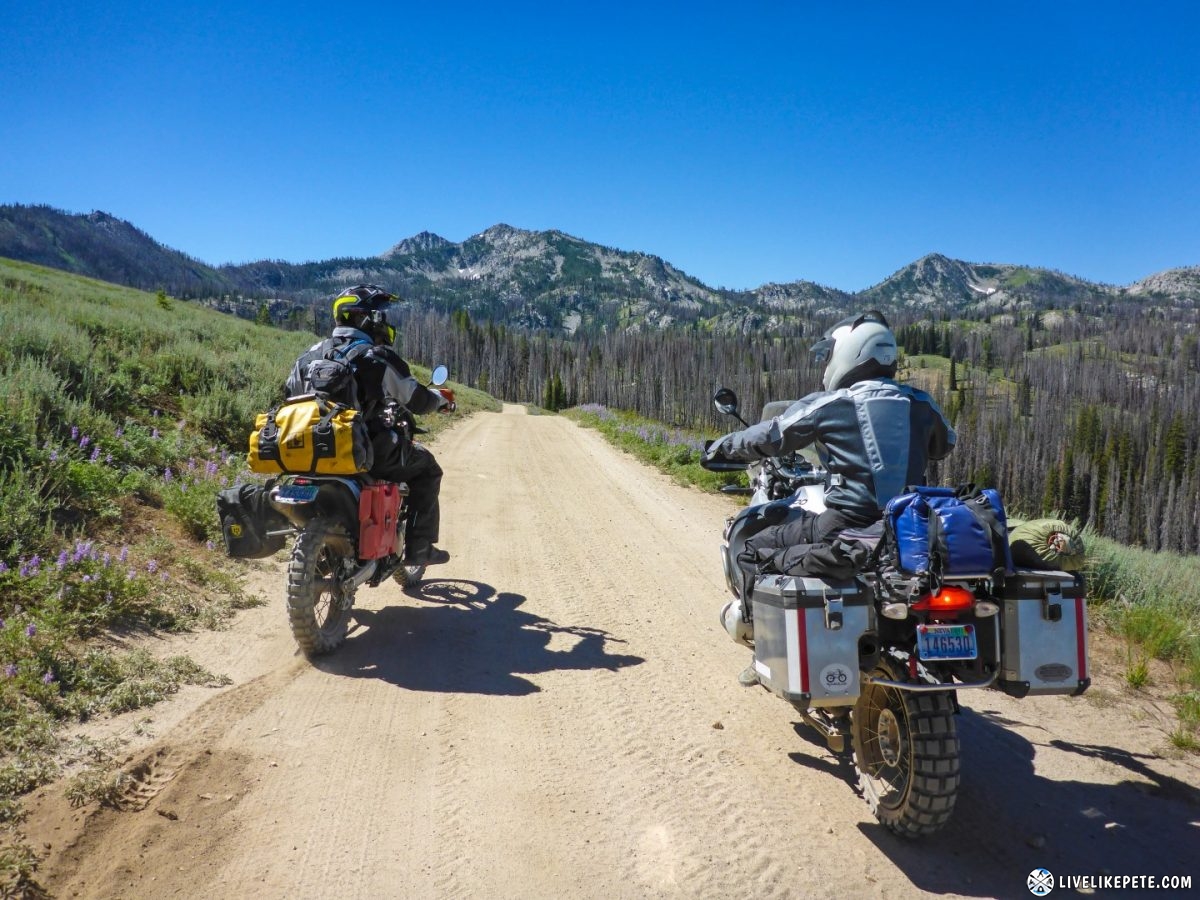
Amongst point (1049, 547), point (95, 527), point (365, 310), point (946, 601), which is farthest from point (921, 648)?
point (95, 527)

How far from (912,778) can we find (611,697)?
1.96 meters

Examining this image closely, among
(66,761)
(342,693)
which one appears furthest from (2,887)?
(342,693)

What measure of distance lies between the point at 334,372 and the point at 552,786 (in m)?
3.13

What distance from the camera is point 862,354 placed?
3.68 m

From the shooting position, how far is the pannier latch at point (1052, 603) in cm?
294

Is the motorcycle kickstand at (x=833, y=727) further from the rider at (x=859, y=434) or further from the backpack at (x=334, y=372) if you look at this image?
the backpack at (x=334, y=372)

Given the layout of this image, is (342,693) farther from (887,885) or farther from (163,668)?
(887,885)

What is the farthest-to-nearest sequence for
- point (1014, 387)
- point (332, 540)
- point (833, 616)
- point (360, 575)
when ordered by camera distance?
point (1014, 387) < point (360, 575) < point (332, 540) < point (833, 616)

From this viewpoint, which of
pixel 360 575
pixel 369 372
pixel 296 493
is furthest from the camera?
pixel 369 372

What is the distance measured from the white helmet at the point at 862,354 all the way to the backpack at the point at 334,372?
3272mm

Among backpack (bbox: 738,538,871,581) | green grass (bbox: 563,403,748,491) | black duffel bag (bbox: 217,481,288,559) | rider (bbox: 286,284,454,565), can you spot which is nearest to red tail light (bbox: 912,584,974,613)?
backpack (bbox: 738,538,871,581)

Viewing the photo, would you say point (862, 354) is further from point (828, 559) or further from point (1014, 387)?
point (1014, 387)

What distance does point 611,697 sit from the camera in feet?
14.4

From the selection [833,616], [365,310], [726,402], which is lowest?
[833,616]
